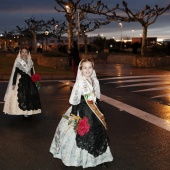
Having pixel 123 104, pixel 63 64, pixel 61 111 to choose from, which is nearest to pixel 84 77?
pixel 61 111

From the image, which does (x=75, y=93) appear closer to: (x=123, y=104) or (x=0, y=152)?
(x=0, y=152)

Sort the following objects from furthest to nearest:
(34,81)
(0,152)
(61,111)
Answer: (61,111) → (34,81) → (0,152)

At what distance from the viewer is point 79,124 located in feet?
15.6

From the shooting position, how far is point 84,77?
5109mm

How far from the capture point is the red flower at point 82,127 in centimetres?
470

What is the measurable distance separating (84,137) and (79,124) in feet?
0.79

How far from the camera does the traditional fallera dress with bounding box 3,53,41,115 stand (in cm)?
805

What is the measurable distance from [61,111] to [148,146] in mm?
3571

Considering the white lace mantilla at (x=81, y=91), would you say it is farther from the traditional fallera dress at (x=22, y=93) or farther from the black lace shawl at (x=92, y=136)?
the traditional fallera dress at (x=22, y=93)

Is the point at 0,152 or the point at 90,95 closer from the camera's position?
the point at 90,95

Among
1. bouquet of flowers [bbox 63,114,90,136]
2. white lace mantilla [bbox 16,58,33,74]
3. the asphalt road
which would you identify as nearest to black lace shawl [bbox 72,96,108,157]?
bouquet of flowers [bbox 63,114,90,136]

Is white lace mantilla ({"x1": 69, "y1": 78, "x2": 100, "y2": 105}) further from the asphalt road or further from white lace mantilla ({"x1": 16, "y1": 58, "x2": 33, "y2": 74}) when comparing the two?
white lace mantilla ({"x1": 16, "y1": 58, "x2": 33, "y2": 74})

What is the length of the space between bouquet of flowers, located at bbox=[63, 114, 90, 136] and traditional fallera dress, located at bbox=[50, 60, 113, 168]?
0.09m

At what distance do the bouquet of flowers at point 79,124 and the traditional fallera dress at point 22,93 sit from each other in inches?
130
